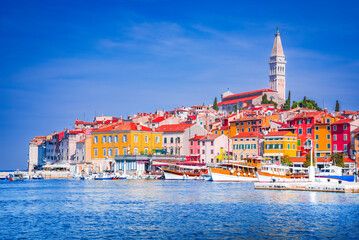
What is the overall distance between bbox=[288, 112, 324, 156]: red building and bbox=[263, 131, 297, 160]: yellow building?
1.65 metres

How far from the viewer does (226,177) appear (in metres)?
80.3

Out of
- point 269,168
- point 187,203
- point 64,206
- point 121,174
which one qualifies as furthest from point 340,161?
point 64,206

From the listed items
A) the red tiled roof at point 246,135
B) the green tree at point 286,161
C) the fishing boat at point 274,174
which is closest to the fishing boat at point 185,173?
the red tiled roof at point 246,135

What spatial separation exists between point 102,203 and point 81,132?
264 feet

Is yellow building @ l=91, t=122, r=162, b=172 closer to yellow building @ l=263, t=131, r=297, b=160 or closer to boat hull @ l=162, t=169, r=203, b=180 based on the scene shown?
boat hull @ l=162, t=169, r=203, b=180

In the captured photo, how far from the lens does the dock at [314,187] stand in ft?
172

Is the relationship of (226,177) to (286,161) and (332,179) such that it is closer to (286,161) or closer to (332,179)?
(286,161)

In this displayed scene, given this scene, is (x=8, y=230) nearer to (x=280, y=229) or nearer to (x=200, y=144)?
(x=280, y=229)

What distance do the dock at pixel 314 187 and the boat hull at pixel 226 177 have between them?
19832mm

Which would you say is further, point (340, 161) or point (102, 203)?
point (340, 161)

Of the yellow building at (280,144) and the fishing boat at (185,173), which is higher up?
the yellow building at (280,144)

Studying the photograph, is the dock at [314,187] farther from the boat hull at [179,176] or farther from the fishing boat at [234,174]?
the boat hull at [179,176]

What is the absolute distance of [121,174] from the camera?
3826 inches

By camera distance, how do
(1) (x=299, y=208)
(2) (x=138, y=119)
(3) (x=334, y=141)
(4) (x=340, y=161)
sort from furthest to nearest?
(2) (x=138, y=119) < (3) (x=334, y=141) < (4) (x=340, y=161) < (1) (x=299, y=208)
